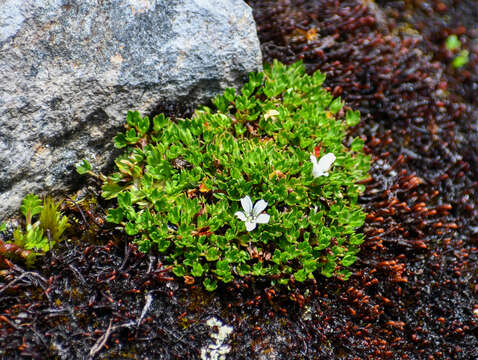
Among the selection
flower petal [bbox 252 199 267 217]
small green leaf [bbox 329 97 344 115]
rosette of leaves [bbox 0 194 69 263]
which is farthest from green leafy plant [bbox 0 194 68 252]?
small green leaf [bbox 329 97 344 115]

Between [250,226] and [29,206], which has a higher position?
[29,206]

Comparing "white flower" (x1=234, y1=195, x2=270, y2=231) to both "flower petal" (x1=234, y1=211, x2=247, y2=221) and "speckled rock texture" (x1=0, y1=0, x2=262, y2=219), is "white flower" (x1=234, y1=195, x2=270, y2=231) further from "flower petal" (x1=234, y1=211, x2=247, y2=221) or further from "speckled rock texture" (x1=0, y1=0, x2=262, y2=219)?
"speckled rock texture" (x1=0, y1=0, x2=262, y2=219)

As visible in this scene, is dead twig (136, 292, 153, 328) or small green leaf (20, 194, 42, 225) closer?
dead twig (136, 292, 153, 328)

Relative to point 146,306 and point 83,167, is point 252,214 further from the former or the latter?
point 83,167

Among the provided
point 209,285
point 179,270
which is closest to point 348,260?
point 209,285

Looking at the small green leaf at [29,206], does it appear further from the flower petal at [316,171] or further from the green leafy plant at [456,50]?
the green leafy plant at [456,50]

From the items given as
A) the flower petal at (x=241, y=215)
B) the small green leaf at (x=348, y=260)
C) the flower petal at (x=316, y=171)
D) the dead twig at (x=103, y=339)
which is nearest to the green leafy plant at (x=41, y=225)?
the dead twig at (x=103, y=339)

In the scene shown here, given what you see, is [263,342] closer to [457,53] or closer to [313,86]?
[313,86]
